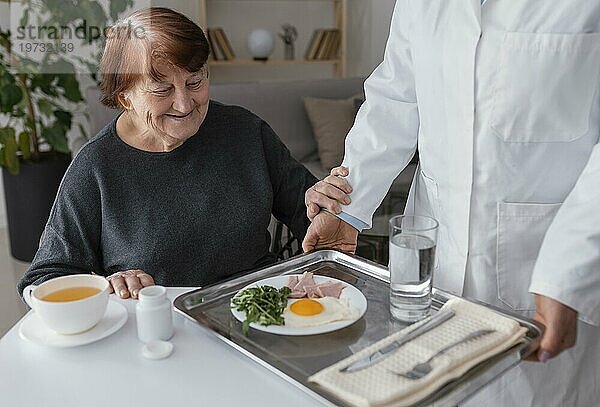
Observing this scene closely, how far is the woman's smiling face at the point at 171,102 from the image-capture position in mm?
1427

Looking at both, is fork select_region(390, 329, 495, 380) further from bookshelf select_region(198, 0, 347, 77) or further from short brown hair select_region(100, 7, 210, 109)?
bookshelf select_region(198, 0, 347, 77)

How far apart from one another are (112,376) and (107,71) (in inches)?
31.0

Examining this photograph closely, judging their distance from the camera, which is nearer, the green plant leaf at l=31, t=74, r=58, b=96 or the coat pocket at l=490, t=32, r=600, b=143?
the coat pocket at l=490, t=32, r=600, b=143

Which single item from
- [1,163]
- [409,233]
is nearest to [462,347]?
[409,233]

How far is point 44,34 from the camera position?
346 cm

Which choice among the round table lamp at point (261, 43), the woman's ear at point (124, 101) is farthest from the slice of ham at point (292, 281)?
the round table lamp at point (261, 43)

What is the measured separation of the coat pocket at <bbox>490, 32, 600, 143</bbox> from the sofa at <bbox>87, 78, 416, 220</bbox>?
2.01 meters

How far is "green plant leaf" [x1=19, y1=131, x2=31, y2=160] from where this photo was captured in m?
3.22

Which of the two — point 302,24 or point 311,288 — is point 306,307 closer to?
point 311,288

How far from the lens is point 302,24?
462cm

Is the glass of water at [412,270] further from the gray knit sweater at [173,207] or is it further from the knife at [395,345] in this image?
the gray knit sweater at [173,207]

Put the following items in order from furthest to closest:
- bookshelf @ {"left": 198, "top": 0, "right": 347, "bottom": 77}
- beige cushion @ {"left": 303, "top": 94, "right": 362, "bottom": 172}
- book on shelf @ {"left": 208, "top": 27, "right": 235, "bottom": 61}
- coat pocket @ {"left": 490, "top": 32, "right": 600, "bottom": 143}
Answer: bookshelf @ {"left": 198, "top": 0, "right": 347, "bottom": 77}
book on shelf @ {"left": 208, "top": 27, "right": 235, "bottom": 61}
beige cushion @ {"left": 303, "top": 94, "right": 362, "bottom": 172}
coat pocket @ {"left": 490, "top": 32, "right": 600, "bottom": 143}

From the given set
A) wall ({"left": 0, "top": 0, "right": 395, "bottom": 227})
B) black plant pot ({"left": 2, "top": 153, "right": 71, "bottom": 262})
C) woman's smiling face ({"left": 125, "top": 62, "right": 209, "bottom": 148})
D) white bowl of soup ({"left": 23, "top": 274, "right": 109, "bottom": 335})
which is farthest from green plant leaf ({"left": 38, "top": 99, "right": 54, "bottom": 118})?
white bowl of soup ({"left": 23, "top": 274, "right": 109, "bottom": 335})

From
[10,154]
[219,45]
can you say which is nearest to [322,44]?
[219,45]
